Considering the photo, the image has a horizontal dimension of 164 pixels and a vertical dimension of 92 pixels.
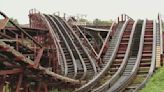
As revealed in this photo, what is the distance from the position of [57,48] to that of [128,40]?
20.8ft

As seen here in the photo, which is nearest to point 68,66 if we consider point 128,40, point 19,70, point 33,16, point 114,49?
point 114,49

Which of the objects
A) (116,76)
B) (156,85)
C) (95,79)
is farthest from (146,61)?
(156,85)

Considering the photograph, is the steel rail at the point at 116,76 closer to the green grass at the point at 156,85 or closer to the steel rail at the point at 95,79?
the steel rail at the point at 95,79

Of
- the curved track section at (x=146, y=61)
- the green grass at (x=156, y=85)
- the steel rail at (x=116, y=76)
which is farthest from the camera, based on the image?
the curved track section at (x=146, y=61)

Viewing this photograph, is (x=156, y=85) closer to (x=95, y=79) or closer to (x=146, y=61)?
(x=95, y=79)

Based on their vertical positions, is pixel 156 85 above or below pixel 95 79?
above

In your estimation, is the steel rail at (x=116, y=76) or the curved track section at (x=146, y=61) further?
the curved track section at (x=146, y=61)

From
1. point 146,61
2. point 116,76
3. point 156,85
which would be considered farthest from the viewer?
point 146,61

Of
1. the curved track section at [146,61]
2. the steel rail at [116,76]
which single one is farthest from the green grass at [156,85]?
the steel rail at [116,76]

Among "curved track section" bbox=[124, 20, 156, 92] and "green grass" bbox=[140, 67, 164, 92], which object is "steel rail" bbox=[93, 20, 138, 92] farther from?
"green grass" bbox=[140, 67, 164, 92]

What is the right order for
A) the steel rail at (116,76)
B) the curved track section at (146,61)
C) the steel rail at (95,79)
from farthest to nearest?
1. the curved track section at (146,61)
2. the steel rail at (116,76)
3. the steel rail at (95,79)

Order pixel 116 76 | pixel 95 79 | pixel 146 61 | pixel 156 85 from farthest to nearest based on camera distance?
pixel 146 61 → pixel 116 76 → pixel 95 79 → pixel 156 85

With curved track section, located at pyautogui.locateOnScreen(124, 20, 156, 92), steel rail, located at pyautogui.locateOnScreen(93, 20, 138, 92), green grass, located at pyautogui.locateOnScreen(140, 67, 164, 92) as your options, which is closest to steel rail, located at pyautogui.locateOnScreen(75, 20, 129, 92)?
steel rail, located at pyautogui.locateOnScreen(93, 20, 138, 92)

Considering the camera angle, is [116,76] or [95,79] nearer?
[95,79]
